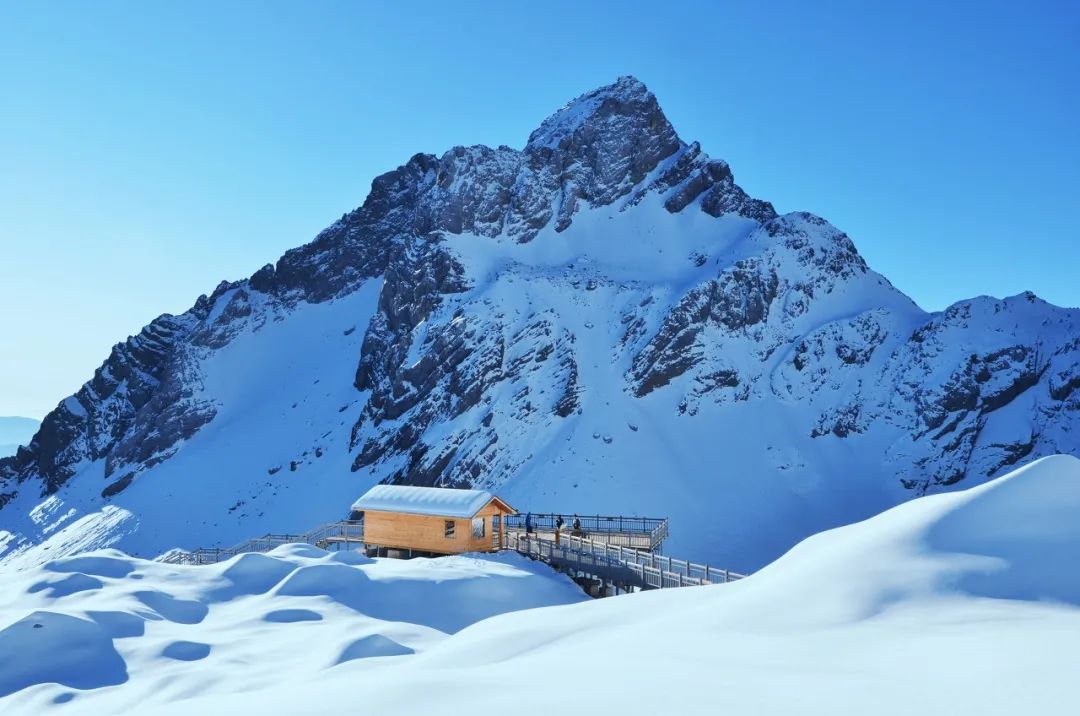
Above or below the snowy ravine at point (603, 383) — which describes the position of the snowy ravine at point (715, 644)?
below

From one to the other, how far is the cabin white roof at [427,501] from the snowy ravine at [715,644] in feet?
33.4

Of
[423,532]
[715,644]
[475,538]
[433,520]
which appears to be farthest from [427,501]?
[715,644]

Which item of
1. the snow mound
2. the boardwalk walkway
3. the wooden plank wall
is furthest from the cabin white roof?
the snow mound

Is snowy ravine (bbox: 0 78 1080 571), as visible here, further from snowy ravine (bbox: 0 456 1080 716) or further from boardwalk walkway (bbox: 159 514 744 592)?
snowy ravine (bbox: 0 456 1080 716)

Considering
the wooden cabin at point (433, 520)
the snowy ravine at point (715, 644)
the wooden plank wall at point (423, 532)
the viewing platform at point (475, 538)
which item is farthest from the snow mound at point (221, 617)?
the wooden cabin at point (433, 520)

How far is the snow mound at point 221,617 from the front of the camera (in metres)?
15.5

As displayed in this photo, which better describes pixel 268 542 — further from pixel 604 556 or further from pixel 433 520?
pixel 604 556

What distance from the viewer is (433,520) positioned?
104ft

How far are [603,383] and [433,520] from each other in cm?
2974

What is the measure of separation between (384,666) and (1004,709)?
35.5 feet

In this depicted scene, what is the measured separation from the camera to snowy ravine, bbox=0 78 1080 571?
5378 cm

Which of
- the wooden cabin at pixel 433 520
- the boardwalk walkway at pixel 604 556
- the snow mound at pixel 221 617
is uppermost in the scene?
the wooden cabin at pixel 433 520

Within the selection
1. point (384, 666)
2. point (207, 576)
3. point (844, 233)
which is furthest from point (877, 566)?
point (844, 233)

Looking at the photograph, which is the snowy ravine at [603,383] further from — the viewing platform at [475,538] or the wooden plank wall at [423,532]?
the wooden plank wall at [423,532]
